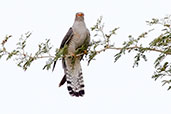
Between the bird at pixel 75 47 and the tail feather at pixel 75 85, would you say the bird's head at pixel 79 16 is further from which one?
the tail feather at pixel 75 85

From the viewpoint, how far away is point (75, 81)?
5520 millimetres

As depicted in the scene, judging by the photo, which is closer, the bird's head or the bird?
the bird

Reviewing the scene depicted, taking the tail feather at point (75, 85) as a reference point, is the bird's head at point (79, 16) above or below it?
above

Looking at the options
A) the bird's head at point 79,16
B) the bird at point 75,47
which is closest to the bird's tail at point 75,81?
the bird at point 75,47

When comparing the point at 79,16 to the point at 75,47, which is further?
the point at 79,16

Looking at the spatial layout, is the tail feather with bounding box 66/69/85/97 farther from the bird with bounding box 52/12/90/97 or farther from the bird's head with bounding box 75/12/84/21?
the bird's head with bounding box 75/12/84/21

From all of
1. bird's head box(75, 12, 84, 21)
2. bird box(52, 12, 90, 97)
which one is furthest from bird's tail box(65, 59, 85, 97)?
bird's head box(75, 12, 84, 21)

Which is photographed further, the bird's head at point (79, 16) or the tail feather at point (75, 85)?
the bird's head at point (79, 16)

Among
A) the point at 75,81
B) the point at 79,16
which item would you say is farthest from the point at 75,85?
the point at 79,16

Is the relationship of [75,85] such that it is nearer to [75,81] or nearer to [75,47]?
[75,81]

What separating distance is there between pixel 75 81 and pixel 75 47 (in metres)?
0.47

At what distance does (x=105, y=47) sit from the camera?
4.17 meters

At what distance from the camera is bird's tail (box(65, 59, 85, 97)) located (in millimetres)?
5410

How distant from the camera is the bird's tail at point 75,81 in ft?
17.7
